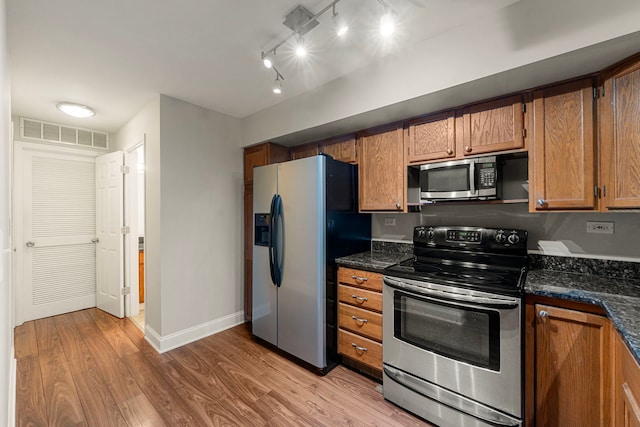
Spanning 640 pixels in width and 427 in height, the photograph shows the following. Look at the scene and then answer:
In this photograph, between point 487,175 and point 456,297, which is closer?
point 456,297

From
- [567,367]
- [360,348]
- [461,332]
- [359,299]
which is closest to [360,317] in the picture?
[359,299]

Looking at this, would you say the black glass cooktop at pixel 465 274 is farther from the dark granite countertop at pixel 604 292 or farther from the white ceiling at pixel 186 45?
the white ceiling at pixel 186 45

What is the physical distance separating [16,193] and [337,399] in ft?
14.1

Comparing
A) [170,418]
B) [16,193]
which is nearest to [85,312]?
[16,193]

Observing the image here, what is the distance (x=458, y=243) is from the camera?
220 centimetres

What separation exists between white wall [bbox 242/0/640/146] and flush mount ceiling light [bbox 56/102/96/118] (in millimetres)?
2583

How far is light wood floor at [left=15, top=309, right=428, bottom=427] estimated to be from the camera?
181 cm

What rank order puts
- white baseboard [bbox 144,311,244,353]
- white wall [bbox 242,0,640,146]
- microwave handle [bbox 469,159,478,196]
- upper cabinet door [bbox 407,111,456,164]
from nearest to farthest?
white wall [bbox 242,0,640,146]
microwave handle [bbox 469,159,478,196]
upper cabinet door [bbox 407,111,456,164]
white baseboard [bbox 144,311,244,353]

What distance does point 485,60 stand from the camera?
1619mm

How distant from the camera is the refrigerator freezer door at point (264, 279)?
8.58 ft

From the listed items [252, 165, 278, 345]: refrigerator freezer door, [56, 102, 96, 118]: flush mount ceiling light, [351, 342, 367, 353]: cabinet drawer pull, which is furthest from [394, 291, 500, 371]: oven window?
[56, 102, 96, 118]: flush mount ceiling light

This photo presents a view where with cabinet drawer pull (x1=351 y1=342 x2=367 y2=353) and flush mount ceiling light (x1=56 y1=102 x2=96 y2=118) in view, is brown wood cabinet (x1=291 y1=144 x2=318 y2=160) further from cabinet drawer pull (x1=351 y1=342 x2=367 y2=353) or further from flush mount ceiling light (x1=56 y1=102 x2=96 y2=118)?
flush mount ceiling light (x1=56 y1=102 x2=96 y2=118)

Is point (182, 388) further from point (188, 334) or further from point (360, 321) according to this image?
point (360, 321)

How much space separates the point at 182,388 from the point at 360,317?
4.90ft
